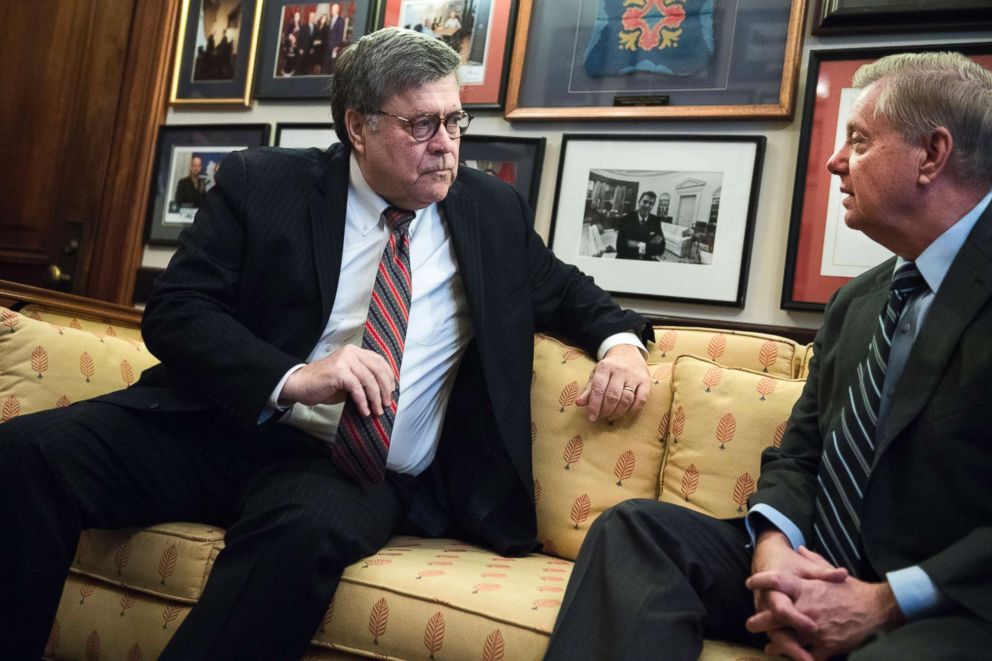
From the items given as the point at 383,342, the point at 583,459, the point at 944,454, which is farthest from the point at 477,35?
the point at 944,454

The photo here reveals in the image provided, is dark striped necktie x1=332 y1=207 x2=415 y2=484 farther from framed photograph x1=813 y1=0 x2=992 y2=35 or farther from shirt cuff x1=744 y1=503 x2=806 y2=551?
framed photograph x1=813 y1=0 x2=992 y2=35

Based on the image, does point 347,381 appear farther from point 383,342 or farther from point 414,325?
point 414,325

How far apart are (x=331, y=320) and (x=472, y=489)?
0.50 meters

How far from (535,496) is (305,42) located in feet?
6.61

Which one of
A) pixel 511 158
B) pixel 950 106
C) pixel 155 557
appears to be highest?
pixel 511 158

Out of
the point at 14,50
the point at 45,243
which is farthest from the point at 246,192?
the point at 14,50

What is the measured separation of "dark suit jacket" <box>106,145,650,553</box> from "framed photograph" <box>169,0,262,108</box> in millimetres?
1379

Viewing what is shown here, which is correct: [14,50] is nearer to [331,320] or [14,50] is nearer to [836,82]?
[331,320]

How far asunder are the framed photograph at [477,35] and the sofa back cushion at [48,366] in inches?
54.6

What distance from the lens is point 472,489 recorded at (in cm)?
218

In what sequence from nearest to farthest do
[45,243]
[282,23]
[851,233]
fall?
[851,233] → [282,23] → [45,243]

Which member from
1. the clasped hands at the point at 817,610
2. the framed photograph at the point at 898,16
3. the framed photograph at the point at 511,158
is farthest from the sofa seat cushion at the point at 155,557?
the framed photograph at the point at 898,16

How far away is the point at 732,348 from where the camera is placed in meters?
2.41

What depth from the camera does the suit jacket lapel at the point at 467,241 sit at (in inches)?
86.9
